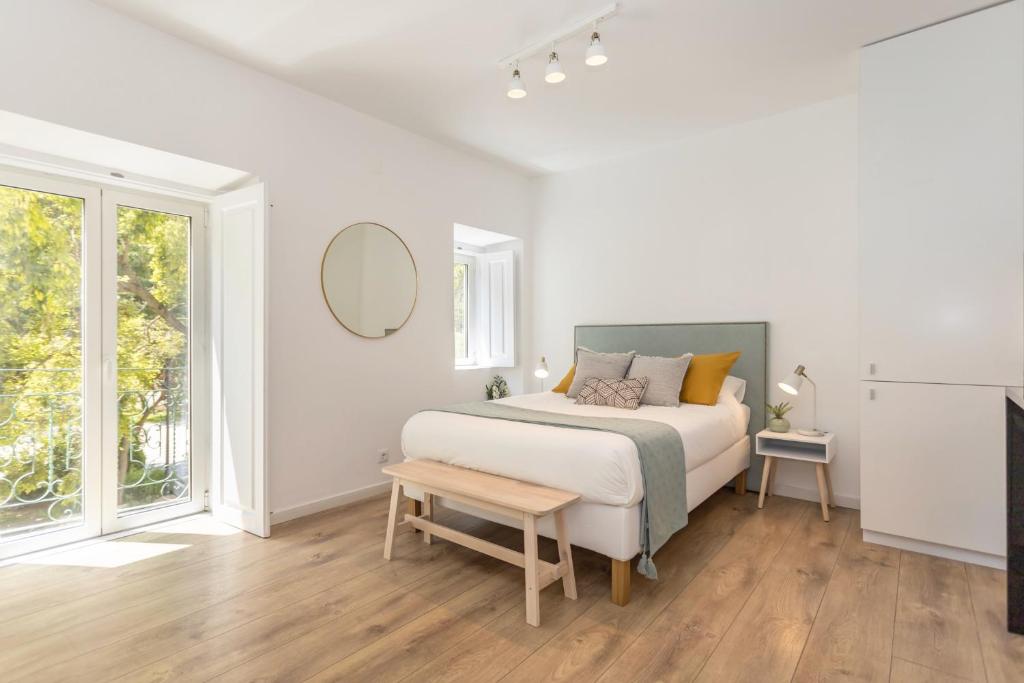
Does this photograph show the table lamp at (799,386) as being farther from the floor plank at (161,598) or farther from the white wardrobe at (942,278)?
the floor plank at (161,598)

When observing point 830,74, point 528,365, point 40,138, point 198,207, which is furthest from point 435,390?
point 830,74

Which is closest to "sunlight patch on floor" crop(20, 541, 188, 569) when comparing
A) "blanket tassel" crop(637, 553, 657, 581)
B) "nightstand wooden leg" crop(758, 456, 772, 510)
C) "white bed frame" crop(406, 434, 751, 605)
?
"white bed frame" crop(406, 434, 751, 605)

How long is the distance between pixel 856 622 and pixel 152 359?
12.8 ft

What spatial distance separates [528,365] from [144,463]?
128 inches

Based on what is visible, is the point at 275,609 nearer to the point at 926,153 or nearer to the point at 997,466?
the point at 997,466

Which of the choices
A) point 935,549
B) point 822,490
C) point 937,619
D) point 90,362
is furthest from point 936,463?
point 90,362

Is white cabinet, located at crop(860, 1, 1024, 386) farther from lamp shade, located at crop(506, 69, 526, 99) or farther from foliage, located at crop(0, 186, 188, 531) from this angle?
foliage, located at crop(0, 186, 188, 531)

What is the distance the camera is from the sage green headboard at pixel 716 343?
3.83 meters

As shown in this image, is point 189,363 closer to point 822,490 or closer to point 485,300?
point 485,300

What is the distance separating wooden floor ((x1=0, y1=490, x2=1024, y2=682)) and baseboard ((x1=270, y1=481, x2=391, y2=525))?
0.33 meters

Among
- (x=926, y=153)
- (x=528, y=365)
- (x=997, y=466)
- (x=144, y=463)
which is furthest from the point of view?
(x=528, y=365)

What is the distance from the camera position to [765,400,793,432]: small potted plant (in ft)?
11.3

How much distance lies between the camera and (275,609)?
2.19 metres

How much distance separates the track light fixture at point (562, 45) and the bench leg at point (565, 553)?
87.0 inches
